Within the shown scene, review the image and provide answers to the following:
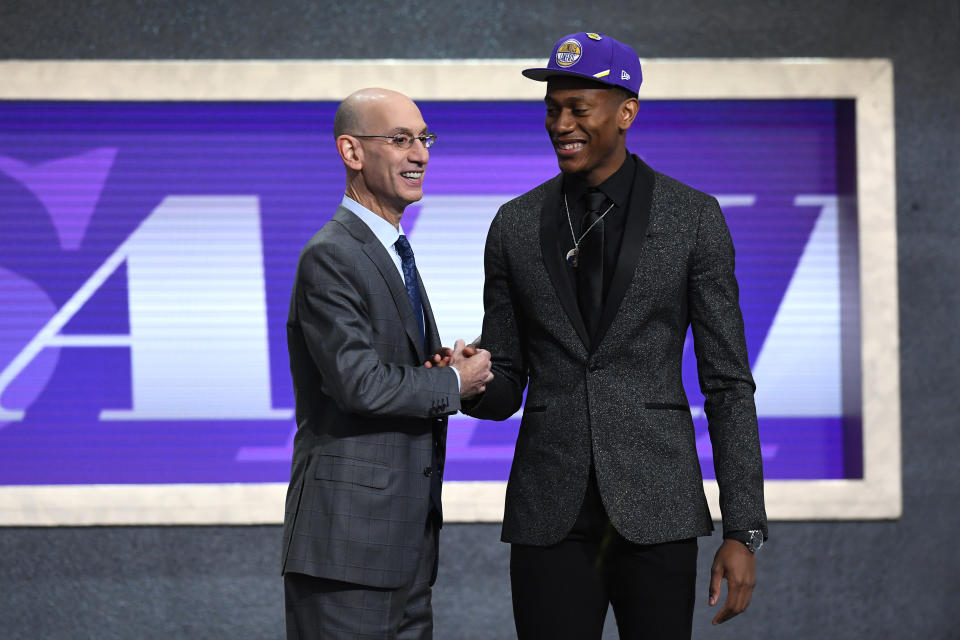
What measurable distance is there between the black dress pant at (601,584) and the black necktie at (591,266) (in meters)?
0.37

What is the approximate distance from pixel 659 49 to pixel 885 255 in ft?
4.44

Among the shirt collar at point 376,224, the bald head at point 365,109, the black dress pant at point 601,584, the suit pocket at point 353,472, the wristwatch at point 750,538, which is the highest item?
the bald head at point 365,109

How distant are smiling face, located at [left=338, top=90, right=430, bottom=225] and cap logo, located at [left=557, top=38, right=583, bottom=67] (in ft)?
1.50

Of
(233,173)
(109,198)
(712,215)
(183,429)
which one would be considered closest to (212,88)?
(233,173)

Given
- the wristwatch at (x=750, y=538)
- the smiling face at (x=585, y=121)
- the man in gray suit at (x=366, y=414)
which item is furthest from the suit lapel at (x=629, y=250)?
the wristwatch at (x=750, y=538)

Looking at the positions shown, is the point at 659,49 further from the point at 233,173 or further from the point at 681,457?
the point at 681,457

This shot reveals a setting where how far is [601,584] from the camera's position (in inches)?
89.1

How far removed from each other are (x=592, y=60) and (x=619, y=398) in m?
0.74

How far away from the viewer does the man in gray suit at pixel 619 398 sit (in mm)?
2236

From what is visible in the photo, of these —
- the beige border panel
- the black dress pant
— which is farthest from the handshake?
the beige border panel

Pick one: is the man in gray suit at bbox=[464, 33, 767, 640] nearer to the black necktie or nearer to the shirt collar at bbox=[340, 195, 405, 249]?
the black necktie

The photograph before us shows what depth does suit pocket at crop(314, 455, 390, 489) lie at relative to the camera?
248 cm

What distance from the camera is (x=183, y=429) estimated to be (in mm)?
4723

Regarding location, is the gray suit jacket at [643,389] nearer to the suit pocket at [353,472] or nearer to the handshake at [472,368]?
the handshake at [472,368]
